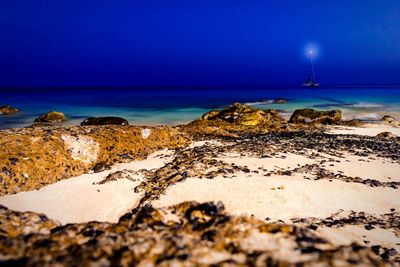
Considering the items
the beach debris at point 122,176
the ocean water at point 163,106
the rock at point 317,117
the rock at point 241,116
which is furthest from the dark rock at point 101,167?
the ocean water at point 163,106

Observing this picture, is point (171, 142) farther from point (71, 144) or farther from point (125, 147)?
point (71, 144)

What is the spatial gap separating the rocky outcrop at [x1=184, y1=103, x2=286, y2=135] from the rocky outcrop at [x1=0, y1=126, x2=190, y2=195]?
15.0 ft

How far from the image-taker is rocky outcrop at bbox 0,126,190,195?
5988 mm

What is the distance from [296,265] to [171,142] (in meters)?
8.48

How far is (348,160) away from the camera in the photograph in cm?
887

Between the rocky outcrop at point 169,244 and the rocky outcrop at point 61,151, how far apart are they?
11.7ft

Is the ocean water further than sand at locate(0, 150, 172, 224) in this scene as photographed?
Yes

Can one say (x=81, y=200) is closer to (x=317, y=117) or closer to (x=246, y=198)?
(x=246, y=198)

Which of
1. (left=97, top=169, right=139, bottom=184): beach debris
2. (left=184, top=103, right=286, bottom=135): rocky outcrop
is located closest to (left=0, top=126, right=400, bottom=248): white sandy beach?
(left=97, top=169, right=139, bottom=184): beach debris

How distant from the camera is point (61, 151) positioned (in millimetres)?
7047

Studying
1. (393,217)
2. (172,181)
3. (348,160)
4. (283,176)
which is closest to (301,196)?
(283,176)

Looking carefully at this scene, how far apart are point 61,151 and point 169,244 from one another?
5.57m

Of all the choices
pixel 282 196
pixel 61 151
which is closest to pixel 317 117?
pixel 282 196

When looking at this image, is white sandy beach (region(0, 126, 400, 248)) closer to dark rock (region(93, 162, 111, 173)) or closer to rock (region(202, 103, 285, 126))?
dark rock (region(93, 162, 111, 173))
